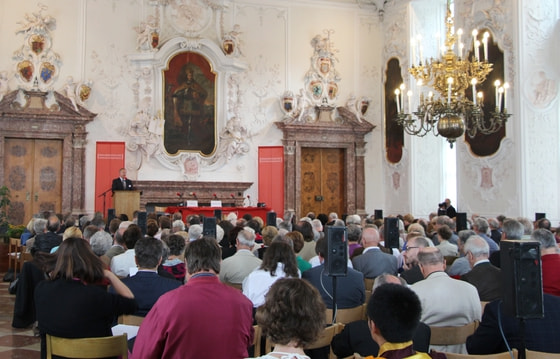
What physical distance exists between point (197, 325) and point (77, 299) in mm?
1020

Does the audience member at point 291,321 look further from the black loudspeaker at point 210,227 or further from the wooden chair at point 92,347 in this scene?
the black loudspeaker at point 210,227

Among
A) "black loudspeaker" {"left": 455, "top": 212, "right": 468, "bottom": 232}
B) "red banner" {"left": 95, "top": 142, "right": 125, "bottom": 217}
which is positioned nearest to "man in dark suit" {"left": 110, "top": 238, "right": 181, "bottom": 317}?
"black loudspeaker" {"left": 455, "top": 212, "right": 468, "bottom": 232}

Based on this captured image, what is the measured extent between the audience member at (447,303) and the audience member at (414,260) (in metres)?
1.09

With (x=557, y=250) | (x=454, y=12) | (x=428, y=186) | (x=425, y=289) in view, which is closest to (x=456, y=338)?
(x=425, y=289)

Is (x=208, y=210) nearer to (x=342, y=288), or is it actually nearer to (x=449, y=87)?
(x=449, y=87)

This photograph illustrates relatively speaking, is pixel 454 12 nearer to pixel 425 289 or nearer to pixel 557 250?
pixel 557 250

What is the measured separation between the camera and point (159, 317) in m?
3.06

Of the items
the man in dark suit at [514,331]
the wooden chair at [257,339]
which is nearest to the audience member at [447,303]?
the man in dark suit at [514,331]

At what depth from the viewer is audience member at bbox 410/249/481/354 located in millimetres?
4234

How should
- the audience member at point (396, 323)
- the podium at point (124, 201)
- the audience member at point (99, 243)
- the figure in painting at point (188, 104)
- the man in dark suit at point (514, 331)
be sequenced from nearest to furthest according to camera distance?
the audience member at point (396, 323)
the man in dark suit at point (514, 331)
the audience member at point (99, 243)
the podium at point (124, 201)
the figure in painting at point (188, 104)

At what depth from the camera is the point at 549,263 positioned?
4.99 m

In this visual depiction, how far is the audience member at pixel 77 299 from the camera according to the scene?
3611 millimetres

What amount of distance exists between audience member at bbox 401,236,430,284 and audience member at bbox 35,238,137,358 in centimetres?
283

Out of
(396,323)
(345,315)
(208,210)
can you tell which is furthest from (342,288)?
(208,210)
